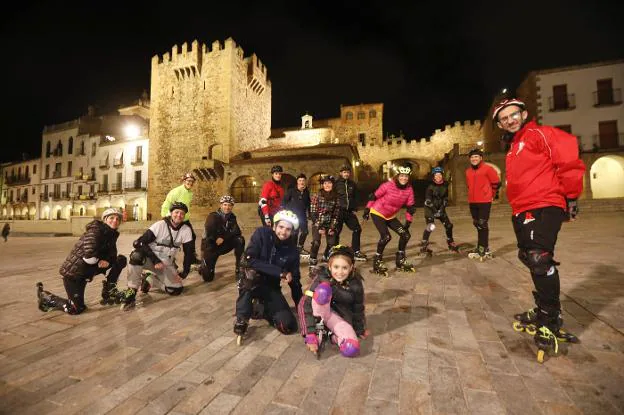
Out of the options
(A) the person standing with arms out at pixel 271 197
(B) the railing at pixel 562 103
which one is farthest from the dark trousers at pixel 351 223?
(B) the railing at pixel 562 103

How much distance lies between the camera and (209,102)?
29.0 meters

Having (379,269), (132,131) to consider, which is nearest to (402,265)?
(379,269)

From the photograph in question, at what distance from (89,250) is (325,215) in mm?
3896

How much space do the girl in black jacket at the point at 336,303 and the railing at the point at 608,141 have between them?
2675 cm

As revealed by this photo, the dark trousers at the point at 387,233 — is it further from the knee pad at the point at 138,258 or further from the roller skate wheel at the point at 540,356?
the knee pad at the point at 138,258

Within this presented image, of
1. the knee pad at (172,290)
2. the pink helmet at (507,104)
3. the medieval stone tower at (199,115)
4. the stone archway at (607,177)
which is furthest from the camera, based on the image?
the medieval stone tower at (199,115)

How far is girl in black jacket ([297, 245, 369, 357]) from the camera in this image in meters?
2.53

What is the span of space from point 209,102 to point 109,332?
1176 inches

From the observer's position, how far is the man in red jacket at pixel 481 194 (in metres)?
6.09

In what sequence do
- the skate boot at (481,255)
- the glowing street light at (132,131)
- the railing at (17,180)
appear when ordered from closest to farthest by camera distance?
the skate boot at (481,255), the glowing street light at (132,131), the railing at (17,180)

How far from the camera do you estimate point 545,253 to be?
248 centimetres

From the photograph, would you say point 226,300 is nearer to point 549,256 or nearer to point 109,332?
point 109,332

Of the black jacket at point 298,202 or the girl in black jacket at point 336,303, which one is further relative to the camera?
the black jacket at point 298,202

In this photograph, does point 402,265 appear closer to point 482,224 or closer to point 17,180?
point 482,224
